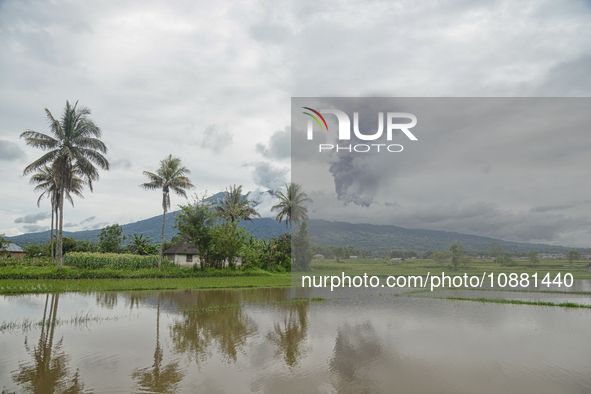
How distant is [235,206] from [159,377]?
36.2 metres

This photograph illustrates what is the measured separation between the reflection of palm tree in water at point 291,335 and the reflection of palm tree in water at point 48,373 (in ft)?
14.1

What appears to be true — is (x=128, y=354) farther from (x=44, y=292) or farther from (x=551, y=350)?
(x=44, y=292)

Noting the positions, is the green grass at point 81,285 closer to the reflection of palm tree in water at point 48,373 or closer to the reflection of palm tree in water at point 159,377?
the reflection of palm tree in water at point 48,373

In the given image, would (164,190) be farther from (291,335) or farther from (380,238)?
(380,238)

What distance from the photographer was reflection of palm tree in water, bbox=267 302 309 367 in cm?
857

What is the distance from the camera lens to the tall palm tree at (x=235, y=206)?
140ft

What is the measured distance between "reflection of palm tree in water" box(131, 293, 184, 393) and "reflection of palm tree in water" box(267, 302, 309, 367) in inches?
95.9

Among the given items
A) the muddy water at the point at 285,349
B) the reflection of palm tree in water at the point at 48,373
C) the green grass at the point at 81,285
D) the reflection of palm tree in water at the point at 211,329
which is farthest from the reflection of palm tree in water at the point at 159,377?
the green grass at the point at 81,285

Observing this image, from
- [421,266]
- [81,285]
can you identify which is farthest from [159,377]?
[421,266]

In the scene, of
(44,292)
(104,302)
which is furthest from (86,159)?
(104,302)

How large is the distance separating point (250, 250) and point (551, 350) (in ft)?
95.3

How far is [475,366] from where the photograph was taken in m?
7.93

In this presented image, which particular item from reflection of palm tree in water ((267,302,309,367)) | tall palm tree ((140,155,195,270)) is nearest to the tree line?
tall palm tree ((140,155,195,270))

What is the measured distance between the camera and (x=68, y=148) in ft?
88.3
